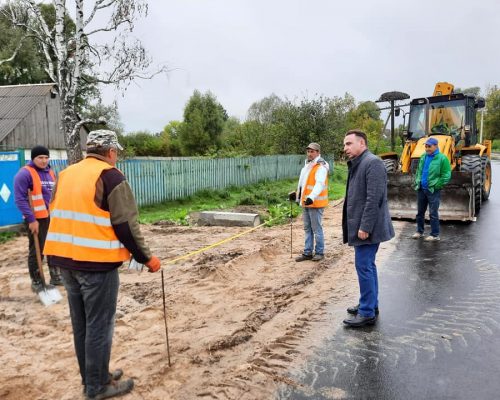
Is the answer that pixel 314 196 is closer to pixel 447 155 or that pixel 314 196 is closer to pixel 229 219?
pixel 229 219

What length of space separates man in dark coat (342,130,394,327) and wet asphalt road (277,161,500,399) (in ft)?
0.88

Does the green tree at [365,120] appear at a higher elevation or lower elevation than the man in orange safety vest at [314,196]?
higher

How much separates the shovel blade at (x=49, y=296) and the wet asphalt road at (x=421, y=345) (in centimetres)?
337

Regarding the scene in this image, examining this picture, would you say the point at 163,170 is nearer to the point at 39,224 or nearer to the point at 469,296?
the point at 39,224

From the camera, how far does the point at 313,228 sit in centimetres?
721

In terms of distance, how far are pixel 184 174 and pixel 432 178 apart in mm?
9467

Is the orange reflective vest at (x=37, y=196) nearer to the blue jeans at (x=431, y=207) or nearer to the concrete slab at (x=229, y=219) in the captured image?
the concrete slab at (x=229, y=219)

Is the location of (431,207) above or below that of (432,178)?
below

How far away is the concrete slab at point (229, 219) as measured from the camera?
36.1ft

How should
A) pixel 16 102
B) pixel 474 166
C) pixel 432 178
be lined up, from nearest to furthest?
1. pixel 432 178
2. pixel 474 166
3. pixel 16 102

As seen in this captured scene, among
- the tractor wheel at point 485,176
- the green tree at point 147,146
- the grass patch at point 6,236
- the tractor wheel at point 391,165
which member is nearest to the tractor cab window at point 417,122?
the tractor wheel at point 391,165

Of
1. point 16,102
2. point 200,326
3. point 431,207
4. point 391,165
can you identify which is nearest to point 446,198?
→ point 431,207

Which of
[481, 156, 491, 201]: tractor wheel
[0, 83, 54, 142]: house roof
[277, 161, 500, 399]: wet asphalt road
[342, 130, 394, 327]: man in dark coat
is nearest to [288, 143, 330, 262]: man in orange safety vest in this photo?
[277, 161, 500, 399]: wet asphalt road

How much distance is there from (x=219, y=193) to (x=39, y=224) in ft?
36.6
